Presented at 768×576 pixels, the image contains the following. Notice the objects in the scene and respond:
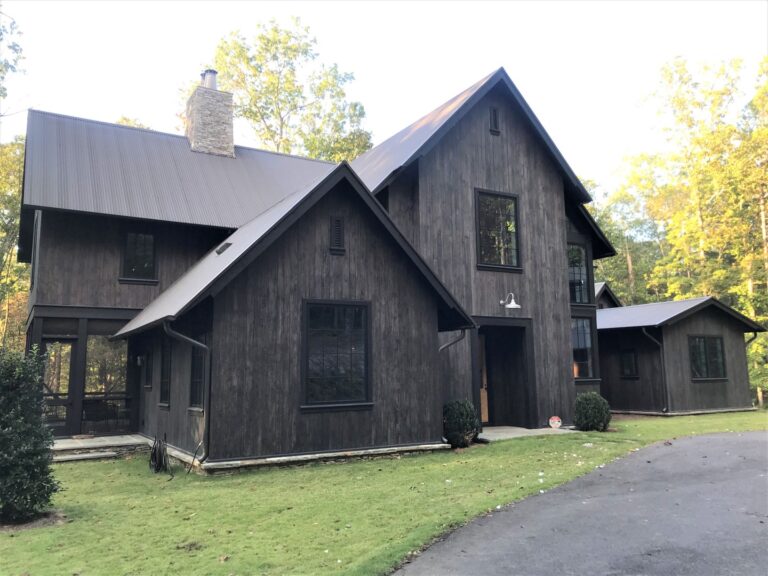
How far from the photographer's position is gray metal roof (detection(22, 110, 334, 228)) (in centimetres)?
1509

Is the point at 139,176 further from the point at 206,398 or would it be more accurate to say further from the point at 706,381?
the point at 706,381

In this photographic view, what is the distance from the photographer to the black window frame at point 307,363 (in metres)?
10.5

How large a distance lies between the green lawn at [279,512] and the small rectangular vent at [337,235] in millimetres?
3749

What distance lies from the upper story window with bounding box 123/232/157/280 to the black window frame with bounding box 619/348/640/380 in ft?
51.2

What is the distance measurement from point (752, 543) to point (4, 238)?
33.7 metres

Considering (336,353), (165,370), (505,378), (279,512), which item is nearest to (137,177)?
(165,370)

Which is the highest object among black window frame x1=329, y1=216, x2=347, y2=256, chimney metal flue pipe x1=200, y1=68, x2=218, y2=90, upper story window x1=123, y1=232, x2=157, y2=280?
chimney metal flue pipe x1=200, y1=68, x2=218, y2=90

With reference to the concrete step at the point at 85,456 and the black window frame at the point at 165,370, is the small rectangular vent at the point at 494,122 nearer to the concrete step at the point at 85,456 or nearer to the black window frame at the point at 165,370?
the black window frame at the point at 165,370

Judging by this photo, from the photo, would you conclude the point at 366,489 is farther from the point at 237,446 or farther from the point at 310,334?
the point at 310,334

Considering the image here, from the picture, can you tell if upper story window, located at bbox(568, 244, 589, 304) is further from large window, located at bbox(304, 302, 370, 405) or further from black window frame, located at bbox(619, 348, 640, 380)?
large window, located at bbox(304, 302, 370, 405)

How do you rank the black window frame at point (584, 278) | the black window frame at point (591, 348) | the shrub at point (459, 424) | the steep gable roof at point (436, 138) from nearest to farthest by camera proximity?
the shrub at point (459, 424), the steep gable roof at point (436, 138), the black window frame at point (591, 348), the black window frame at point (584, 278)

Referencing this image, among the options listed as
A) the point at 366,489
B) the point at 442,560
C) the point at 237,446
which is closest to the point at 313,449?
the point at 237,446

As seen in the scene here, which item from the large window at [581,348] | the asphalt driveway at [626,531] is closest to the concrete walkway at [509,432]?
the large window at [581,348]

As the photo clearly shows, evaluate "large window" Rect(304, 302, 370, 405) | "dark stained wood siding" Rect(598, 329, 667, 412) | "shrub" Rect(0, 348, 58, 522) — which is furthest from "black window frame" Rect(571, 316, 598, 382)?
"shrub" Rect(0, 348, 58, 522)
